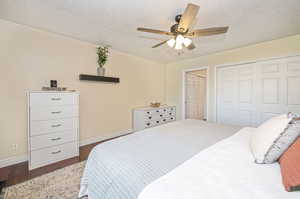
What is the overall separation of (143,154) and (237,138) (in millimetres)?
1067

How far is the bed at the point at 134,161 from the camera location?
2.81ft

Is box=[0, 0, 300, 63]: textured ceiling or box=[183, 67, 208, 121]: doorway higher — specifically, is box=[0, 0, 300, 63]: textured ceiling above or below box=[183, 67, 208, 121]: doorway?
above

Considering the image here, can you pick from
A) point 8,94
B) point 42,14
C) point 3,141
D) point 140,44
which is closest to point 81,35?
point 42,14

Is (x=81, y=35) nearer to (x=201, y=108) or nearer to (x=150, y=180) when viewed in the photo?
(x=150, y=180)

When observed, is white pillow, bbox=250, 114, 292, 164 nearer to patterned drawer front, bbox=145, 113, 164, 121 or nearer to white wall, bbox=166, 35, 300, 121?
white wall, bbox=166, 35, 300, 121

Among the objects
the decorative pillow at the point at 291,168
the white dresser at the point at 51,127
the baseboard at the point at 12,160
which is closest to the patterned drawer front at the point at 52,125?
the white dresser at the point at 51,127

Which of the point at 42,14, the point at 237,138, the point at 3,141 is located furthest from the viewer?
the point at 3,141

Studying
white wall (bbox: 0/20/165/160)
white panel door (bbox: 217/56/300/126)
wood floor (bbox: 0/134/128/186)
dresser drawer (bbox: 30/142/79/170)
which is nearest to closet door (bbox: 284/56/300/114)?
white panel door (bbox: 217/56/300/126)

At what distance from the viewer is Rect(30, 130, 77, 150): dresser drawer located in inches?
83.1

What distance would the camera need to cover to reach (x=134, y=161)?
39.8 inches

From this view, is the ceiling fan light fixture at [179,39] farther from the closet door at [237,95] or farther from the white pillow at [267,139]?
the closet door at [237,95]

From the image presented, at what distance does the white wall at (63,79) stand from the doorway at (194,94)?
1.31m

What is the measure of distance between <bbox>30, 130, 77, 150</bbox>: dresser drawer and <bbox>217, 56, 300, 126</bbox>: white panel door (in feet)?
11.6

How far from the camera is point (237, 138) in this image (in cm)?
148
